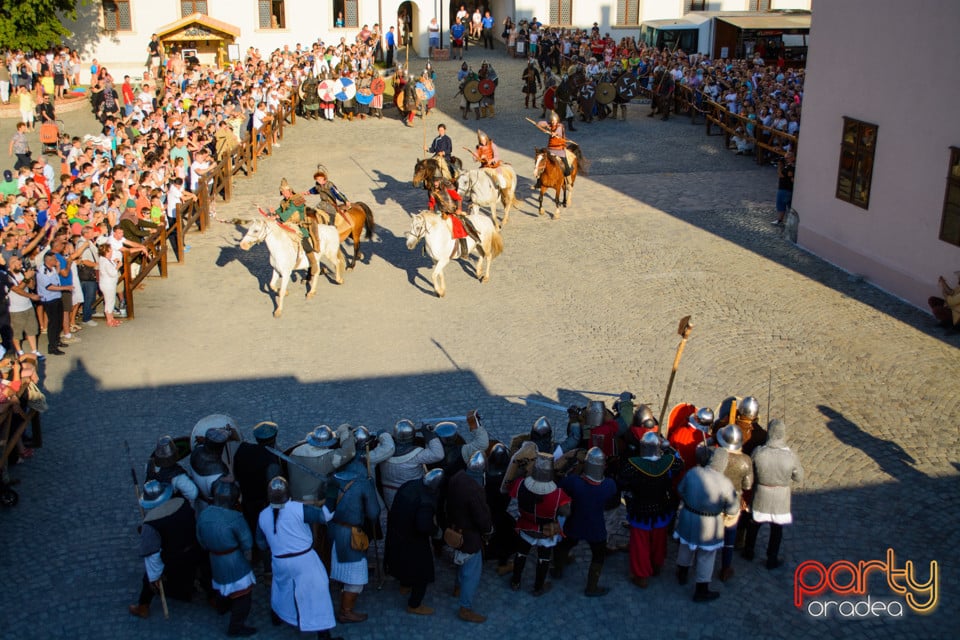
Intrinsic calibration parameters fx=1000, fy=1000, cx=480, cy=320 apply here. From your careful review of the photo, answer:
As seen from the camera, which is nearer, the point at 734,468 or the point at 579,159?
the point at 734,468

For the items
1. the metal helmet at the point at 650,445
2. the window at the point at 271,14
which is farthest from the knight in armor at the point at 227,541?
the window at the point at 271,14

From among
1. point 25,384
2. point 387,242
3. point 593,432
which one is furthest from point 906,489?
point 387,242

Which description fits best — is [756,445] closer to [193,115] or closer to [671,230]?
[671,230]

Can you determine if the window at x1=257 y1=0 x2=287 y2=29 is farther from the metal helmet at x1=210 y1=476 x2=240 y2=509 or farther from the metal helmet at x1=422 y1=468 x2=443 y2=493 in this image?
the metal helmet at x1=422 y1=468 x2=443 y2=493

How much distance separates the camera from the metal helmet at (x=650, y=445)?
8.40 metres

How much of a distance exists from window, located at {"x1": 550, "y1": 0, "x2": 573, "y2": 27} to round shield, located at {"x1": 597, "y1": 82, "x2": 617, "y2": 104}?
14342 mm

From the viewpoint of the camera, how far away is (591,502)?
8.38 m

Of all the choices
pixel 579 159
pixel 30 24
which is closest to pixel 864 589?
pixel 579 159

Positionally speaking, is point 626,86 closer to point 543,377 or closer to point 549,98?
point 549,98

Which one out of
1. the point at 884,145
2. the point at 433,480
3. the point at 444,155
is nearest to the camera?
the point at 433,480

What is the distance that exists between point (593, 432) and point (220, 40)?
31199 millimetres

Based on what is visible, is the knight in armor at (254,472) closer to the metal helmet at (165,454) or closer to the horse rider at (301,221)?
the metal helmet at (165,454)

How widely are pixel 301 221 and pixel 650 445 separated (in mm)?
8755

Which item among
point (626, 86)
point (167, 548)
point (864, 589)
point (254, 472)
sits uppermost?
point (626, 86)
